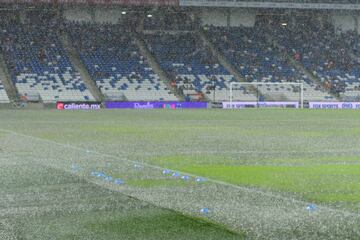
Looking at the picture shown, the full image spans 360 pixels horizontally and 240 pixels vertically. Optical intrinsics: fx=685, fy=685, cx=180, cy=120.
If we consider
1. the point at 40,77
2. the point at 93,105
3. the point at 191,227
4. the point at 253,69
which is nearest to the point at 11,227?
the point at 191,227

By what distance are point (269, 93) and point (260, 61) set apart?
566 cm

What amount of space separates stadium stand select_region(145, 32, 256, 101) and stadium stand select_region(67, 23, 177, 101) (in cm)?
170

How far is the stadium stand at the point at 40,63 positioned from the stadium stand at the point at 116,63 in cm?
172

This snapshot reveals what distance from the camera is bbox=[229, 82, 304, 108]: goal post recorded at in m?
54.7

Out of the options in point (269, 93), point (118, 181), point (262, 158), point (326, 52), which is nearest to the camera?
point (118, 181)

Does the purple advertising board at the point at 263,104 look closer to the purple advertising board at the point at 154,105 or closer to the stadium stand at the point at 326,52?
the purple advertising board at the point at 154,105

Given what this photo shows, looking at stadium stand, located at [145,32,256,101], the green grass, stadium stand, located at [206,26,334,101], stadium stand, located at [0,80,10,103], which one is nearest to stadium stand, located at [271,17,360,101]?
stadium stand, located at [206,26,334,101]

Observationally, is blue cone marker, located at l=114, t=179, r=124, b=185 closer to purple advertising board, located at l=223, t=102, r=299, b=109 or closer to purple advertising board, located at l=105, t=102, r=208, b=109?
purple advertising board, located at l=105, t=102, r=208, b=109

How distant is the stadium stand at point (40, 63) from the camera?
168ft

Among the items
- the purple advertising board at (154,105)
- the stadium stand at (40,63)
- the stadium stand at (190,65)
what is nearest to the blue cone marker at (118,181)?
the purple advertising board at (154,105)

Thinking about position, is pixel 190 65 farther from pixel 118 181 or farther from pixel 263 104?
pixel 118 181

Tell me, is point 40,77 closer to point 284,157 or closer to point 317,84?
point 317,84

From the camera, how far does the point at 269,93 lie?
56000 mm

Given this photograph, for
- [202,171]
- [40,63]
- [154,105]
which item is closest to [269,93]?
[154,105]
